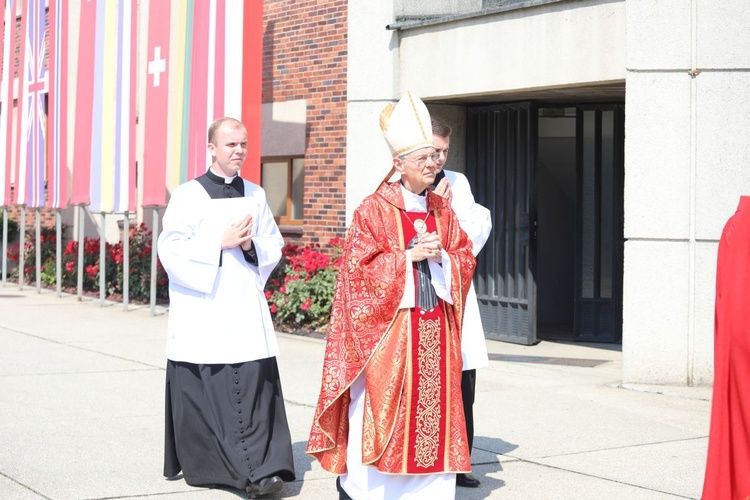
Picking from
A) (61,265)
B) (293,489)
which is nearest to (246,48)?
(61,265)

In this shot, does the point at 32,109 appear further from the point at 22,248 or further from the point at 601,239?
the point at 601,239

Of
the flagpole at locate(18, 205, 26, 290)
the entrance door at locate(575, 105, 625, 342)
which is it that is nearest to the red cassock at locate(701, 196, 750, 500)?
the entrance door at locate(575, 105, 625, 342)

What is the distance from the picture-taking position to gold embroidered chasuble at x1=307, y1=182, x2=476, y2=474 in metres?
5.18

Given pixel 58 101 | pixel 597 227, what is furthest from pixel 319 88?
pixel 58 101

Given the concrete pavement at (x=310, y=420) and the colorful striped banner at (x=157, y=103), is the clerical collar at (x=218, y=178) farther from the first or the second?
the colorful striped banner at (x=157, y=103)

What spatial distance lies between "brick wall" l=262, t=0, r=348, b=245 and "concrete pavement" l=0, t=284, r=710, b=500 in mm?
1935

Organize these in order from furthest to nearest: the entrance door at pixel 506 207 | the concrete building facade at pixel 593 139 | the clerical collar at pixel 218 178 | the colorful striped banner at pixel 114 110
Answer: the colorful striped banner at pixel 114 110 < the entrance door at pixel 506 207 < the concrete building facade at pixel 593 139 < the clerical collar at pixel 218 178

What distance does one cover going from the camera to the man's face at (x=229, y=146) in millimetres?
6078

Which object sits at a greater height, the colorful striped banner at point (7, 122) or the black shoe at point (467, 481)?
the colorful striped banner at point (7, 122)

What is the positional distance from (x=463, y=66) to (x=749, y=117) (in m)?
3.33

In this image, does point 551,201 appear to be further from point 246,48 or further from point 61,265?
point 61,265

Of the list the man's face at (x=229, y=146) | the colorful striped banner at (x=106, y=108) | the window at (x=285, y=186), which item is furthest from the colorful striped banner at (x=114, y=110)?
the man's face at (x=229, y=146)

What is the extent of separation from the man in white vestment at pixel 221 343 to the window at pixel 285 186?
8.46 meters

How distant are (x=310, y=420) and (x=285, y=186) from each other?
749 centimetres
